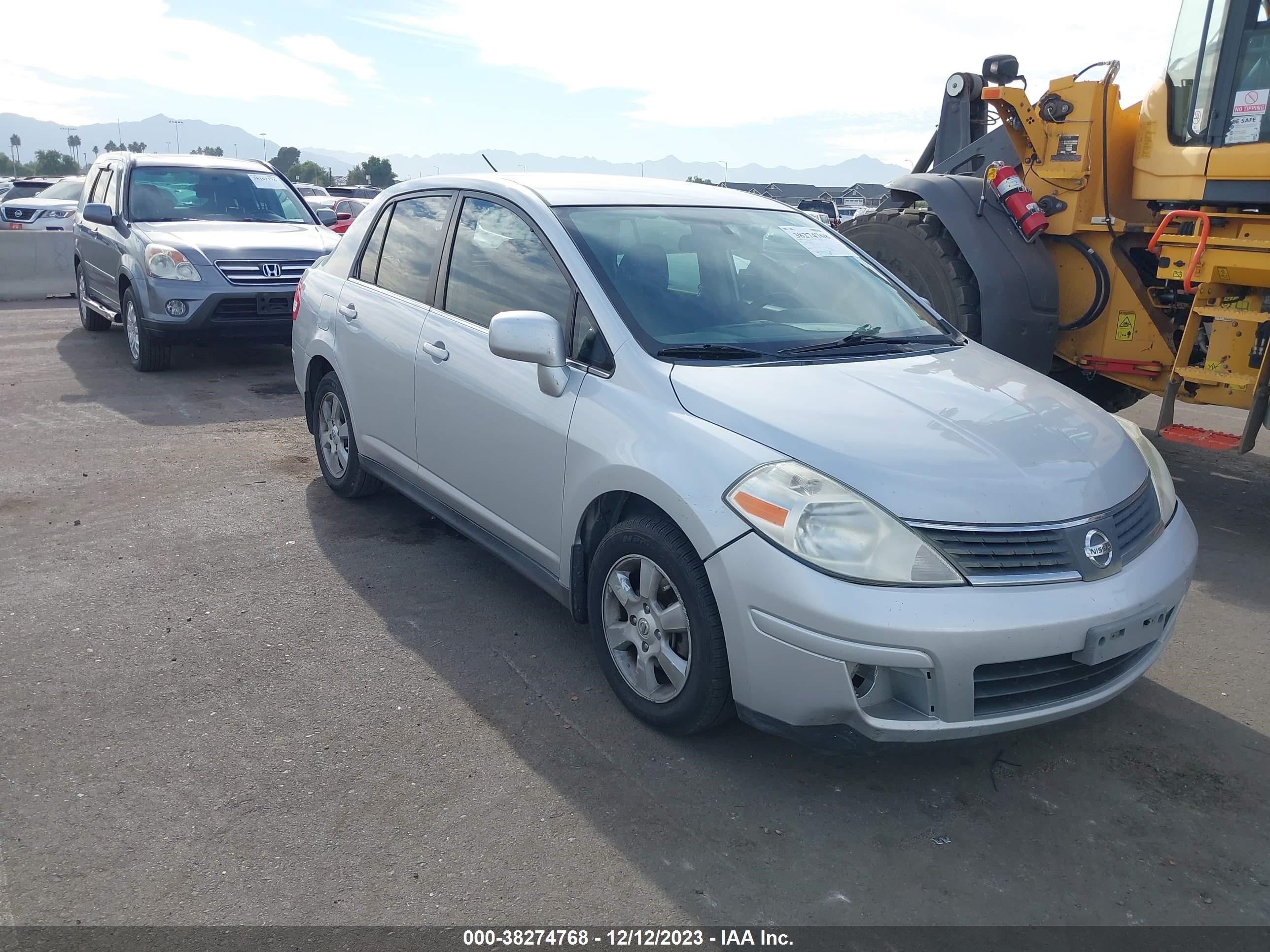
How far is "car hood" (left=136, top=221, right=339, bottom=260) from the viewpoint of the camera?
849cm

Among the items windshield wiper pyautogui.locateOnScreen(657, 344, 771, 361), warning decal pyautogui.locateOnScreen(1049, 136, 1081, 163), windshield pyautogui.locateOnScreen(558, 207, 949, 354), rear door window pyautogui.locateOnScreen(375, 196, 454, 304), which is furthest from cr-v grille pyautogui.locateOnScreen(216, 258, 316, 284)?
windshield wiper pyautogui.locateOnScreen(657, 344, 771, 361)

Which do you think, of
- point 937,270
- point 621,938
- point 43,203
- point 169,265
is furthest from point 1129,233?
point 43,203

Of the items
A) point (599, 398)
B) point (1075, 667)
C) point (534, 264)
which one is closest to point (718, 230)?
point (534, 264)

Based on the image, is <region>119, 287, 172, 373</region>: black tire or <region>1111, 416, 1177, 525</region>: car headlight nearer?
<region>1111, 416, 1177, 525</region>: car headlight

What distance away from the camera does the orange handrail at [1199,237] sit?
215 inches

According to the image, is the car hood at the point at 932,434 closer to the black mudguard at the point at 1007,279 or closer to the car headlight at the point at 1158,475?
the car headlight at the point at 1158,475

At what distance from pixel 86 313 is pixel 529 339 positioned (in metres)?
9.78

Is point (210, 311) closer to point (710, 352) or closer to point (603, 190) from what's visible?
point (603, 190)

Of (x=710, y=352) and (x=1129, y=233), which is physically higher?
(x=1129, y=233)

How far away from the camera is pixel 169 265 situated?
326 inches

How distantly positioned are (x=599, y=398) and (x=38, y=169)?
371 ft

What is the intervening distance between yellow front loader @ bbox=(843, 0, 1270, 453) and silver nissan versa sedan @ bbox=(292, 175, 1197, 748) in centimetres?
223

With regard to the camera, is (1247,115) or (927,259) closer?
(1247,115)

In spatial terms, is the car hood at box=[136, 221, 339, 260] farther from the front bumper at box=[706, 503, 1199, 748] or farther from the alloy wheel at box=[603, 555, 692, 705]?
the front bumper at box=[706, 503, 1199, 748]
